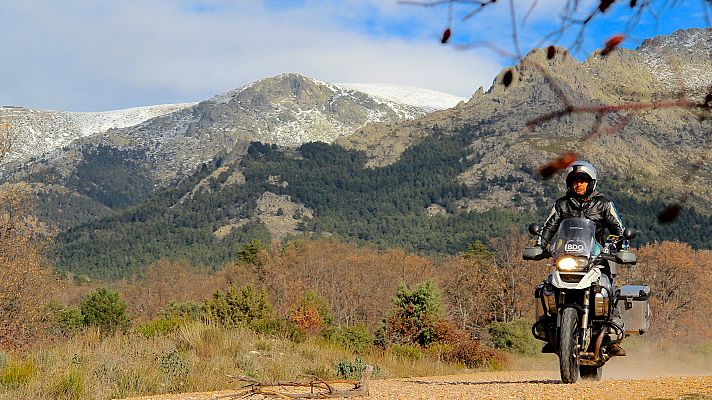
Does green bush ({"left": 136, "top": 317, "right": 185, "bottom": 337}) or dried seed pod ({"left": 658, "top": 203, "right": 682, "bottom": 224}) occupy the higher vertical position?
dried seed pod ({"left": 658, "top": 203, "right": 682, "bottom": 224})

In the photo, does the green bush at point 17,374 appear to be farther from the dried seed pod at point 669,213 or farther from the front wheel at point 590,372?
the dried seed pod at point 669,213

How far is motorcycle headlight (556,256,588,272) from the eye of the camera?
330 inches

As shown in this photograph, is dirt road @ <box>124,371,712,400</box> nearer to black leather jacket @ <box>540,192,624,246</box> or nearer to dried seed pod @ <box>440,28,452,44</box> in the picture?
black leather jacket @ <box>540,192,624,246</box>

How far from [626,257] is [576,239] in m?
0.57

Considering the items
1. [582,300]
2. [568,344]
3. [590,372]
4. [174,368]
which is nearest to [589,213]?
[582,300]

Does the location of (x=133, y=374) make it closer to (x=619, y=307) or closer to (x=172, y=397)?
(x=172, y=397)

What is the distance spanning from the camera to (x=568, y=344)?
828 cm

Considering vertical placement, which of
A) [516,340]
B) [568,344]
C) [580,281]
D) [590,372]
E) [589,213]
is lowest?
[516,340]

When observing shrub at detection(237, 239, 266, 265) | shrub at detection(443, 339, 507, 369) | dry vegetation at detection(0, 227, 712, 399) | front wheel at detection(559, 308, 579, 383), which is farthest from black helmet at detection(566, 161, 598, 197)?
shrub at detection(237, 239, 266, 265)

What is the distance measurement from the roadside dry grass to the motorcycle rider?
127 inches

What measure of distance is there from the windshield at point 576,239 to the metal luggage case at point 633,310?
77 cm

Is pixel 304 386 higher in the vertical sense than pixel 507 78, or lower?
lower

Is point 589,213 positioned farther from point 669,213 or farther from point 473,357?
point 473,357

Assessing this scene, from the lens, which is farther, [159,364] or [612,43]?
[159,364]
